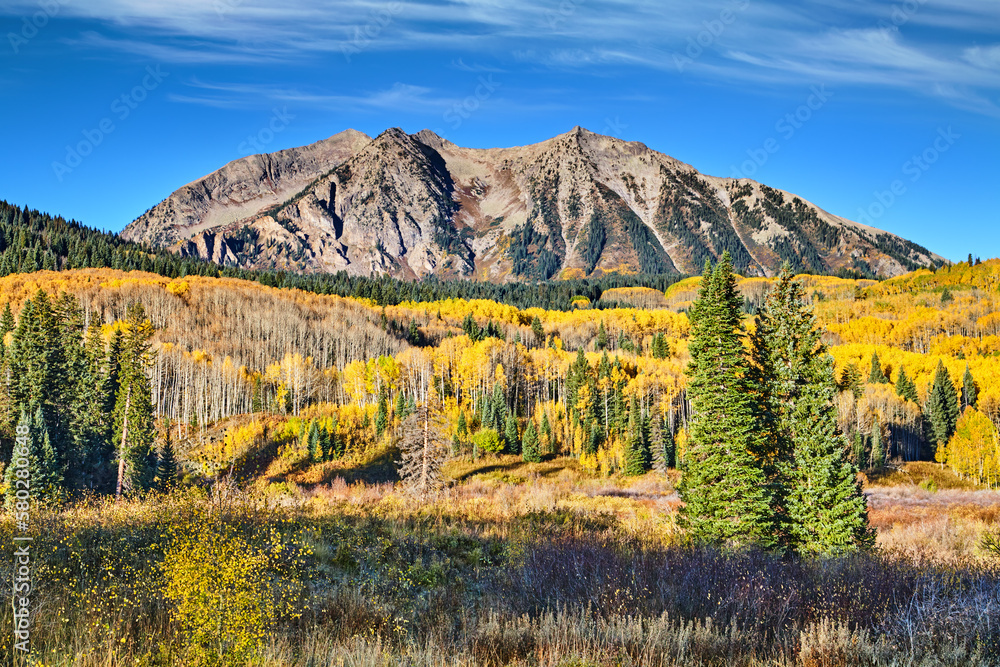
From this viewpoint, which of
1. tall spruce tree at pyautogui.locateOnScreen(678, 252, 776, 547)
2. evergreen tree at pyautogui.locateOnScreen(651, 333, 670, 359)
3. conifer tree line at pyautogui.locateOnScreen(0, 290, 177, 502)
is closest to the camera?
tall spruce tree at pyautogui.locateOnScreen(678, 252, 776, 547)

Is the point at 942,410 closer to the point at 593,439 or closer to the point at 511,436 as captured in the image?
the point at 593,439

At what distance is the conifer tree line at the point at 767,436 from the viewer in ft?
53.3

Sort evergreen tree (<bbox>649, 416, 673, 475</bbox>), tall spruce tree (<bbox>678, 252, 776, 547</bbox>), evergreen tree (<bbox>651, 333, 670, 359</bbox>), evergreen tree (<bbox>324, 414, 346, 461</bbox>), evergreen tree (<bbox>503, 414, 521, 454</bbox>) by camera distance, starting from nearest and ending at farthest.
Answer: tall spruce tree (<bbox>678, 252, 776, 547</bbox>), evergreen tree (<bbox>649, 416, 673, 475</bbox>), evergreen tree (<bbox>324, 414, 346, 461</bbox>), evergreen tree (<bbox>503, 414, 521, 454</bbox>), evergreen tree (<bbox>651, 333, 670, 359</bbox>)

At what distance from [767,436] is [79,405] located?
53.5 meters

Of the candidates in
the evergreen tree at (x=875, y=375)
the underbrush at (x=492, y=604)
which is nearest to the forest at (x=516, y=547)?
the underbrush at (x=492, y=604)

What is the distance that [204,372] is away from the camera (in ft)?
324

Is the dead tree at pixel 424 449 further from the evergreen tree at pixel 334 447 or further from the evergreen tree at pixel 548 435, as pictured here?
the evergreen tree at pixel 548 435

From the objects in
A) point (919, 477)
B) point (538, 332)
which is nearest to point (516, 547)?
point (919, 477)

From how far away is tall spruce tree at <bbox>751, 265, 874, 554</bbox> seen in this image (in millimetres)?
15859

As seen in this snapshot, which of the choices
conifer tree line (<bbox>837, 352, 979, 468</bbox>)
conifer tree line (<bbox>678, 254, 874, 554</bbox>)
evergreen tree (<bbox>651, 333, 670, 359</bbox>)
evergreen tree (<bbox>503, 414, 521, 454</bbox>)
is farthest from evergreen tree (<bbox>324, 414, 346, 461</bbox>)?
evergreen tree (<bbox>651, 333, 670, 359</bbox>)

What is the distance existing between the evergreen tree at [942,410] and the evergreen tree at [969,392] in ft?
37.7

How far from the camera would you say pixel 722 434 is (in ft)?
59.3

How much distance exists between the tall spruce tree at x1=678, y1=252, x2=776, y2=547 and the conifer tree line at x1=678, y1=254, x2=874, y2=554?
33mm

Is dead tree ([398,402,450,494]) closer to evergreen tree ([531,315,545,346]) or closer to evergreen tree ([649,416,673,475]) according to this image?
evergreen tree ([649,416,673,475])
